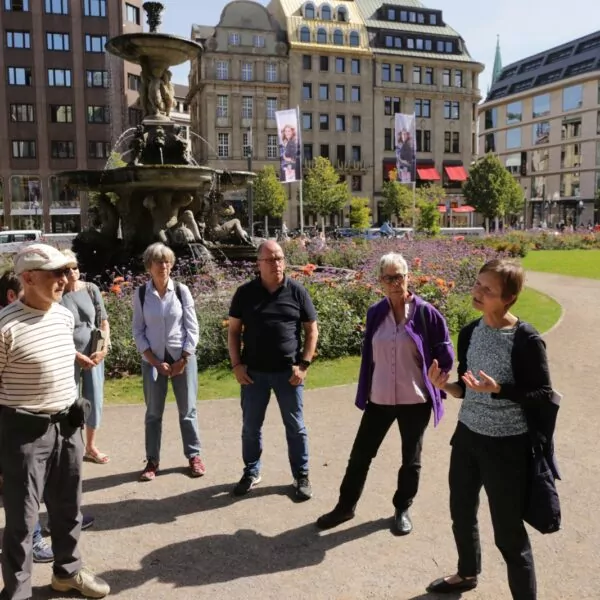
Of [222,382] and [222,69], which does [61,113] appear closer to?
[222,69]

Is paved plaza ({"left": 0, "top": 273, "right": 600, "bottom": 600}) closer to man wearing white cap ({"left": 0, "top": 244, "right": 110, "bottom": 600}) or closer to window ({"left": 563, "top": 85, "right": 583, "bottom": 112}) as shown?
man wearing white cap ({"left": 0, "top": 244, "right": 110, "bottom": 600})

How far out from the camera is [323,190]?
61531 mm

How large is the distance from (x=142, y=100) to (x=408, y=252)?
777cm

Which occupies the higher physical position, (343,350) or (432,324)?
(432,324)

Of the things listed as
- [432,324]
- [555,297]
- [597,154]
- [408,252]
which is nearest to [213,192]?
[408,252]

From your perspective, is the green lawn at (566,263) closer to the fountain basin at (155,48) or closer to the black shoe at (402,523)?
the fountain basin at (155,48)

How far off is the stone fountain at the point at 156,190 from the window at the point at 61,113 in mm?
49041

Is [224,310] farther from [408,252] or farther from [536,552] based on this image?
[408,252]

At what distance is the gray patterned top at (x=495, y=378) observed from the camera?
3420 mm

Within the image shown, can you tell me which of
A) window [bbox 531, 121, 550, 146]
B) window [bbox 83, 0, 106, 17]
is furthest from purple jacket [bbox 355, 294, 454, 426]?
window [bbox 531, 121, 550, 146]

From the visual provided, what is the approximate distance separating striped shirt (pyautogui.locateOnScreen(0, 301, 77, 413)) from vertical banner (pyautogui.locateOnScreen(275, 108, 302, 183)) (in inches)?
1275

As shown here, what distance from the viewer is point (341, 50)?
221 ft

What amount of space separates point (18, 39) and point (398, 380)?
64248mm

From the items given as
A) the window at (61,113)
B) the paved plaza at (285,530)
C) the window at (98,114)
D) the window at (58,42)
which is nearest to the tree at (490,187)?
the window at (98,114)
